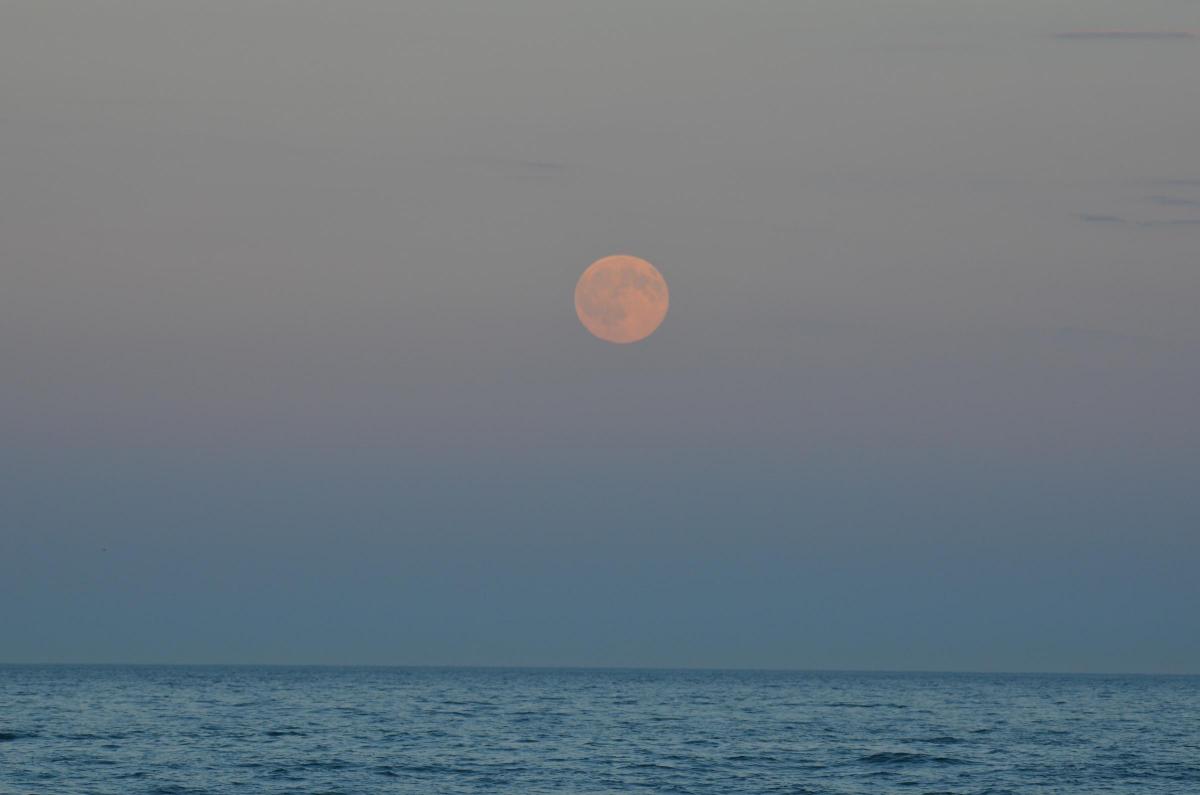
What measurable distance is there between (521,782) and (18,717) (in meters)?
59.1

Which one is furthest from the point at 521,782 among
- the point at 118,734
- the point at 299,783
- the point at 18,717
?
the point at 18,717

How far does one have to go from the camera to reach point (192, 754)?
264 feet

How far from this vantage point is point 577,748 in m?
86.6

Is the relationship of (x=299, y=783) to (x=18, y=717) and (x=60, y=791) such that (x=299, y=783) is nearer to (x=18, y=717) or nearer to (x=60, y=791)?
(x=60, y=791)

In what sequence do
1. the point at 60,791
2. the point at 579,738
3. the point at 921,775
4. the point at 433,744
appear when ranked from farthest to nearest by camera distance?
the point at 579,738 < the point at 433,744 < the point at 921,775 < the point at 60,791

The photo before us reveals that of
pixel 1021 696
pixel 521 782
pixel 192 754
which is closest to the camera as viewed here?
pixel 521 782

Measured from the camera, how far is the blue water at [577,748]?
228 feet

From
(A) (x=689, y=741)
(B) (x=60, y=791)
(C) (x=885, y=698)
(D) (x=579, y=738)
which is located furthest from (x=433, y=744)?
(C) (x=885, y=698)

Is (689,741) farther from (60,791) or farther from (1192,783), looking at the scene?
(60,791)

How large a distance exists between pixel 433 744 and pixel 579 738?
10078mm

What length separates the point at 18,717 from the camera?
11319 centimetres

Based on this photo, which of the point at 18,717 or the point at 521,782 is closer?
the point at 521,782

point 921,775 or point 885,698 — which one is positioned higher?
point 885,698

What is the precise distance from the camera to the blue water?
69500 millimetres
